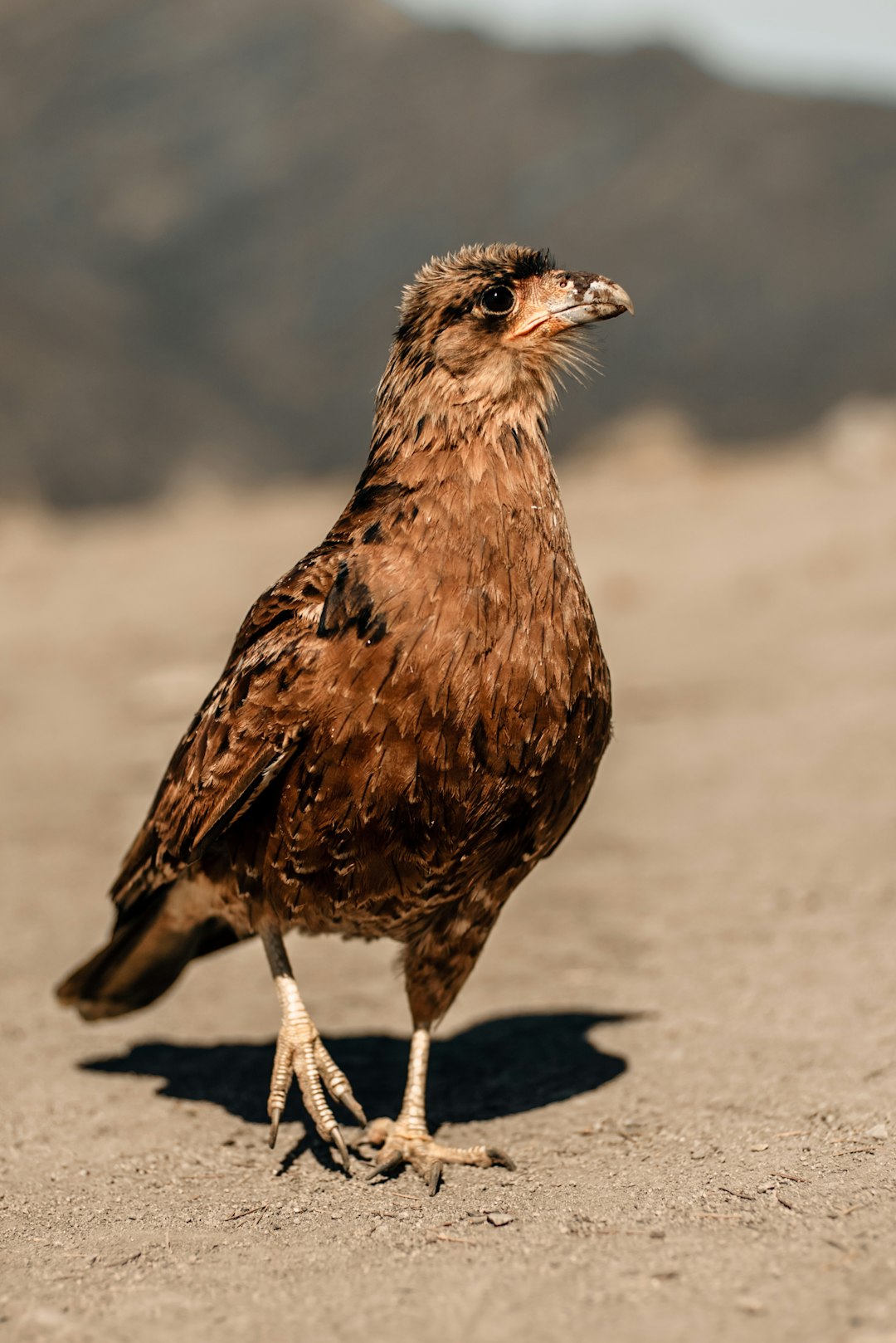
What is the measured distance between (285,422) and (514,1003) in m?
23.4

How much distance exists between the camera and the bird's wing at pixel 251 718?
404 centimetres

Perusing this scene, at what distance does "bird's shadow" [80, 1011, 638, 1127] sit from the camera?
5.09 metres

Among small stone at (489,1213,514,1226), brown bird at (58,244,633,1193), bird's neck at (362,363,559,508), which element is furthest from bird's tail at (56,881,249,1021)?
bird's neck at (362,363,559,508)

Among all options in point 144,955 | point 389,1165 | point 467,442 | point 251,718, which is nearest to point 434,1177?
point 389,1165

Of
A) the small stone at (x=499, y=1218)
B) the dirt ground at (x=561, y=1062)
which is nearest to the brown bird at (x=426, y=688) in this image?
the small stone at (x=499, y=1218)

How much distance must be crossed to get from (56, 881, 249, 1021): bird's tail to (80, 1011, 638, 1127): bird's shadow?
319 mm

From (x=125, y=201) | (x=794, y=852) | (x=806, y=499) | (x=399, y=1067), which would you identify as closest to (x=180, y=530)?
(x=806, y=499)

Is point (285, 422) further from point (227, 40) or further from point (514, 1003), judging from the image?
point (514, 1003)

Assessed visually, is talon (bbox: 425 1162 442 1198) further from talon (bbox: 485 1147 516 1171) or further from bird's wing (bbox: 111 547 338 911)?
bird's wing (bbox: 111 547 338 911)

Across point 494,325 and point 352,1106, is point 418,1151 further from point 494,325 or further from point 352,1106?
point 494,325

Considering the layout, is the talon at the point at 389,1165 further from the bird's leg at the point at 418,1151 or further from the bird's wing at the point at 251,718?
the bird's wing at the point at 251,718

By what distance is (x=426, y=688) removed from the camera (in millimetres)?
3818

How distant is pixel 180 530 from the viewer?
76.5 feet

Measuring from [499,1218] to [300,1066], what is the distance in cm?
95
